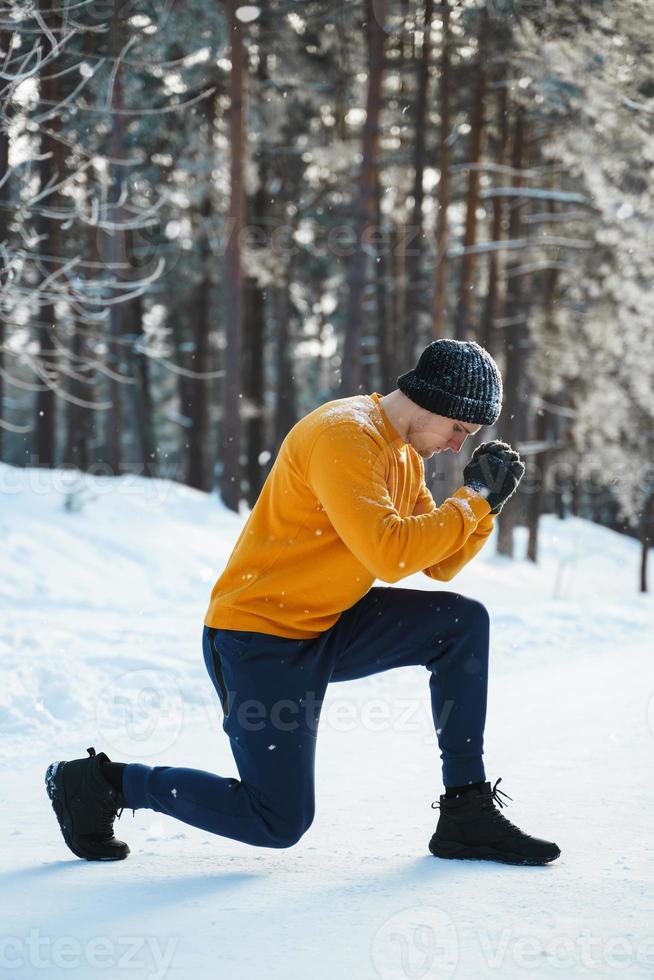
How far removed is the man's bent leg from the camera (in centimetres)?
356

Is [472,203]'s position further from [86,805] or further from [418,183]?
[86,805]

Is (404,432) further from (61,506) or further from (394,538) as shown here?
(61,506)

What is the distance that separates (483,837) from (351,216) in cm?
1730

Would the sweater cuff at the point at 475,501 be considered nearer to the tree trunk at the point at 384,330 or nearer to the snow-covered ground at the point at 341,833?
the snow-covered ground at the point at 341,833

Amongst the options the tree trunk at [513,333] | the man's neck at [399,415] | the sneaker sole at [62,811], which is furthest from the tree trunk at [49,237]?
the tree trunk at [513,333]

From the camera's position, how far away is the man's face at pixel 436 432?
3574 millimetres

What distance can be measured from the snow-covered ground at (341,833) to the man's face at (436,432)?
1.40 metres

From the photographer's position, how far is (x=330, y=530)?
3.48m

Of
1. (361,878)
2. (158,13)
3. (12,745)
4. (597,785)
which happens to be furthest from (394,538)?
(158,13)

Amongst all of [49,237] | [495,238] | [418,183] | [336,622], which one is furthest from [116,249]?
[336,622]

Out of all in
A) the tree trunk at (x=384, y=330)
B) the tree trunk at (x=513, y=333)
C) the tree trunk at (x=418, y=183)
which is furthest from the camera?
the tree trunk at (x=384, y=330)

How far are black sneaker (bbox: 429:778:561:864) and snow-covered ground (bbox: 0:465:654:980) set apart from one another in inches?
1.9

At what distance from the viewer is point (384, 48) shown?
1659cm

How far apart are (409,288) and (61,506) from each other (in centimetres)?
1135
